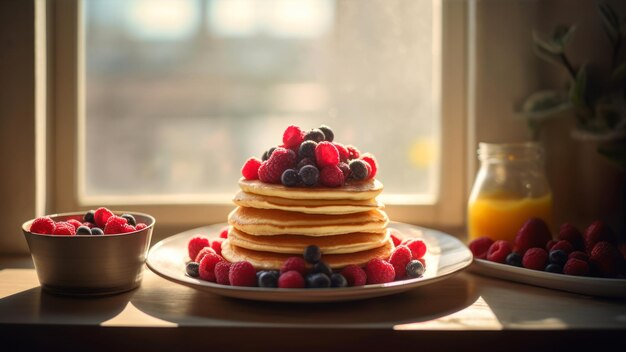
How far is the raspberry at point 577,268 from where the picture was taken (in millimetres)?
1288

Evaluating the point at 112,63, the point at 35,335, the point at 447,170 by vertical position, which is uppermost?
the point at 112,63

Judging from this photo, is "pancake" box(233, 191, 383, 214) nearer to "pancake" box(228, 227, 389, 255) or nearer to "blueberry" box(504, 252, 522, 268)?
"pancake" box(228, 227, 389, 255)

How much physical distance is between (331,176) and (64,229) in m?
0.56

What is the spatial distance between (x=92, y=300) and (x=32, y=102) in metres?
0.71

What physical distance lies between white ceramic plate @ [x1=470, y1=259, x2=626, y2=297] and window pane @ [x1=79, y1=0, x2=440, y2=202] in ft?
1.71

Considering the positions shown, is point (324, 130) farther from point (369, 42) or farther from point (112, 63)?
point (112, 63)

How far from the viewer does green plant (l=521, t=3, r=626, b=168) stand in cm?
161

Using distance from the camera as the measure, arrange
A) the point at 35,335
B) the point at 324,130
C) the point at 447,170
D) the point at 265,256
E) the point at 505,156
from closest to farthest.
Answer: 1. the point at 35,335
2. the point at 265,256
3. the point at 324,130
4. the point at 505,156
5. the point at 447,170

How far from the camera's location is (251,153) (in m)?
1.94

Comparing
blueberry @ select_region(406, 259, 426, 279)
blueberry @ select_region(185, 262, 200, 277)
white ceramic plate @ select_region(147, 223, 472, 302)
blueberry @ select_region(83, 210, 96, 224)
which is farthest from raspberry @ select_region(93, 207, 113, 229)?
blueberry @ select_region(406, 259, 426, 279)

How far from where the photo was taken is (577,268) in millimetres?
1290

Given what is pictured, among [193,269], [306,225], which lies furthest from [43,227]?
[306,225]

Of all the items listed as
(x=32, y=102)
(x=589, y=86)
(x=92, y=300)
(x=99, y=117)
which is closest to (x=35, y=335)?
(x=92, y=300)

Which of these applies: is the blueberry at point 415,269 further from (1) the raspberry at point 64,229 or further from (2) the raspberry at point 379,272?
(1) the raspberry at point 64,229
